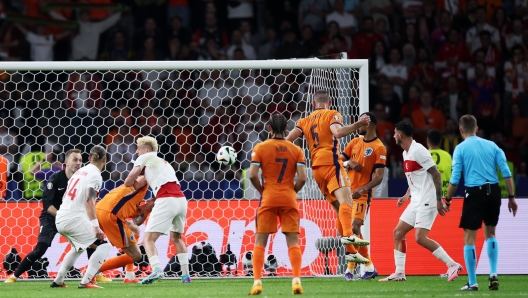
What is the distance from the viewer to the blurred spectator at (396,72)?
58.5 ft

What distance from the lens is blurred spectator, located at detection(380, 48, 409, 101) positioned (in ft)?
58.5

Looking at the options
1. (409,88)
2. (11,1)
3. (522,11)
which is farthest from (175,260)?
(522,11)

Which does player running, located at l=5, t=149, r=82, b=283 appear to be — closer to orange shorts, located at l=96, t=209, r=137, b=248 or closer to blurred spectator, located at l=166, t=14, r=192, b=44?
orange shorts, located at l=96, t=209, r=137, b=248

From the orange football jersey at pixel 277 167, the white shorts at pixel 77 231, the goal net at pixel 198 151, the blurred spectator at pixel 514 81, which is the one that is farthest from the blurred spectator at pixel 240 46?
the orange football jersey at pixel 277 167

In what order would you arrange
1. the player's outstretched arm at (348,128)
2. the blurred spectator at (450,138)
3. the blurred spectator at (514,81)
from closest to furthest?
the player's outstretched arm at (348,128) → the blurred spectator at (450,138) → the blurred spectator at (514,81)

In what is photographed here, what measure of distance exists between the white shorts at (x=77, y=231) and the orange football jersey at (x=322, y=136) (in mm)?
2883

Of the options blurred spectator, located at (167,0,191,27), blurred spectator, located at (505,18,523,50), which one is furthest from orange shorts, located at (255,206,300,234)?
blurred spectator, located at (505,18,523,50)

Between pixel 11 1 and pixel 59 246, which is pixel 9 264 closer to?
pixel 59 246

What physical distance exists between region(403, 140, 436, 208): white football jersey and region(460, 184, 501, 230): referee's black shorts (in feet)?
3.86

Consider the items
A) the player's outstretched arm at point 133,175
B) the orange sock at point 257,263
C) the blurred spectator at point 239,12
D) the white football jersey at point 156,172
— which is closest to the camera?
the orange sock at point 257,263

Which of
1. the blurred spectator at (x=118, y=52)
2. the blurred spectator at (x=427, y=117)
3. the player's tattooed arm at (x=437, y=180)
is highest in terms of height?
the blurred spectator at (x=118, y=52)

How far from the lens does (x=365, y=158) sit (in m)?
11.4

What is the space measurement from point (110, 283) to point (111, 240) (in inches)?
23.5

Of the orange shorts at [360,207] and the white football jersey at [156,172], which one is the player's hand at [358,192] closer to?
the orange shorts at [360,207]
